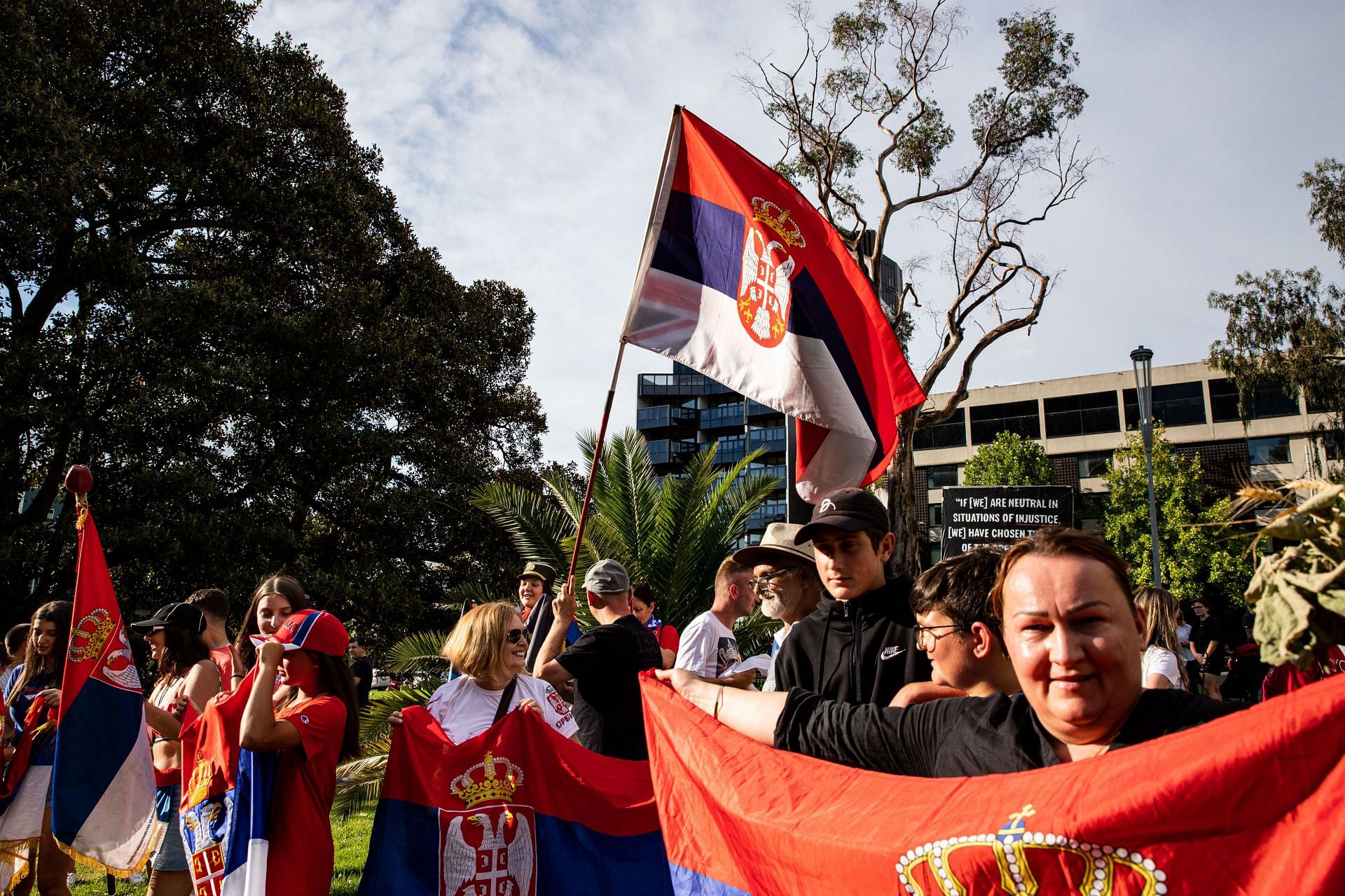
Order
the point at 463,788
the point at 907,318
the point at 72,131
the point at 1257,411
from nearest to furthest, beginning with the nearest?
the point at 463,788 → the point at 72,131 → the point at 907,318 → the point at 1257,411

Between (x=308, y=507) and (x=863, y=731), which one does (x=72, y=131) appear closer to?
(x=308, y=507)

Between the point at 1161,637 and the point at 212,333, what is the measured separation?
14044 mm

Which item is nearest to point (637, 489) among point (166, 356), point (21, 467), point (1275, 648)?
point (166, 356)

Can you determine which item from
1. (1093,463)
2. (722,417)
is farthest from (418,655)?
(722,417)

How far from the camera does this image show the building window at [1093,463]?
54031 mm

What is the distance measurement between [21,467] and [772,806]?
1525 centimetres

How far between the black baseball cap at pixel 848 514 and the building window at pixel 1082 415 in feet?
182

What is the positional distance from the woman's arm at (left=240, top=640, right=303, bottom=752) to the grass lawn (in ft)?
8.17

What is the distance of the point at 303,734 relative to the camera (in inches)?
156

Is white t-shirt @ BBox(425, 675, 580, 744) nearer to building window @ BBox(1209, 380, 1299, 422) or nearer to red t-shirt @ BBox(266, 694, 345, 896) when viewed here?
red t-shirt @ BBox(266, 694, 345, 896)

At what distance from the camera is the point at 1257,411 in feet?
167

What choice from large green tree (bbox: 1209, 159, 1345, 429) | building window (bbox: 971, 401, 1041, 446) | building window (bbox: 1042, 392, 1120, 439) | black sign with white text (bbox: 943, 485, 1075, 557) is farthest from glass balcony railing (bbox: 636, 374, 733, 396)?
black sign with white text (bbox: 943, 485, 1075, 557)

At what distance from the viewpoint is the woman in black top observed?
1.95 metres

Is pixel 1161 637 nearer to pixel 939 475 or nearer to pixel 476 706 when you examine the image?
pixel 476 706
